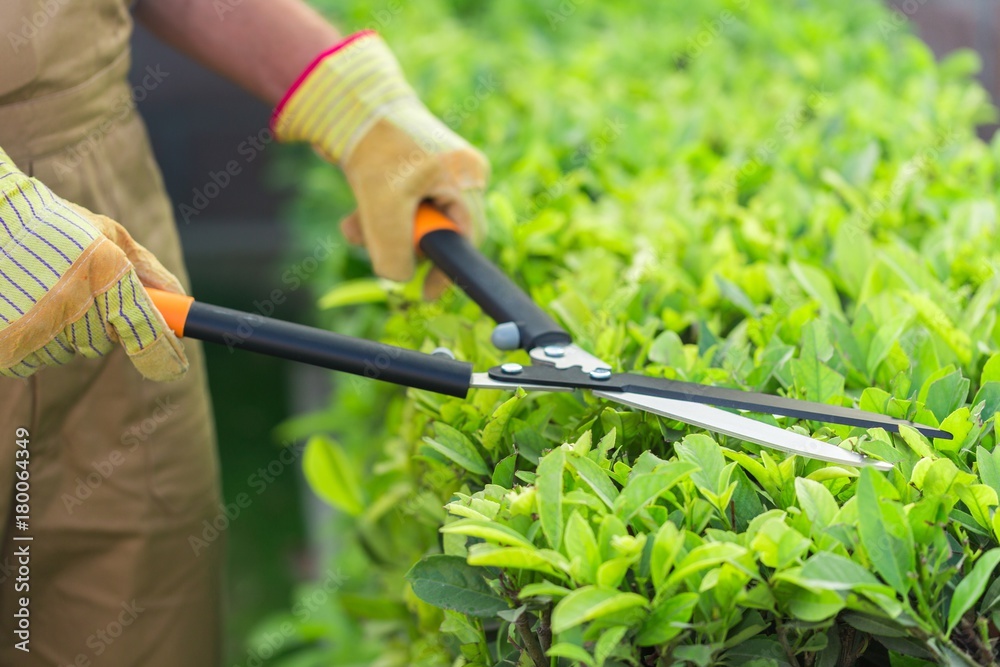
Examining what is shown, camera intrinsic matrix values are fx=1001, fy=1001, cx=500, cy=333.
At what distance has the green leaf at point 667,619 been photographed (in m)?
1.10

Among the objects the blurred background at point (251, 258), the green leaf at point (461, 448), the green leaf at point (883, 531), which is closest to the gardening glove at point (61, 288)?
the green leaf at point (461, 448)

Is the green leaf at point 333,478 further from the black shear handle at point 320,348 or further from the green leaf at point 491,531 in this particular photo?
the green leaf at point 491,531

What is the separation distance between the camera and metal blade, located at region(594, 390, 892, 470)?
125cm

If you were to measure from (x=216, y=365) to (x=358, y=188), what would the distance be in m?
3.77

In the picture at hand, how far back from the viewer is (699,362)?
1.63 metres

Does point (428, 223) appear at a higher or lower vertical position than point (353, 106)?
lower

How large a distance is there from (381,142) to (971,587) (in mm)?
1303

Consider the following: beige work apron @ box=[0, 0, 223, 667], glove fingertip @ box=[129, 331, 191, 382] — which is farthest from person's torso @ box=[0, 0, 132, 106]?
glove fingertip @ box=[129, 331, 191, 382]

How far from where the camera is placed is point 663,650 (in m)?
1.14

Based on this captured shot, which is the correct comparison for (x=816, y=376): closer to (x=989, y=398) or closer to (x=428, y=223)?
(x=989, y=398)

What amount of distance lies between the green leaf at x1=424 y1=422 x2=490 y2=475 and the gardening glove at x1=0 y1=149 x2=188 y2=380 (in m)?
0.41

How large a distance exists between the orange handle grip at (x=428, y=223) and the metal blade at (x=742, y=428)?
614 mm

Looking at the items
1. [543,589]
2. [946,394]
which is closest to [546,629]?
[543,589]

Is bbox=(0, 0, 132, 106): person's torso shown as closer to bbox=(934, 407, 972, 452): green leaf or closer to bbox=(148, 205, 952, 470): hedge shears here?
bbox=(148, 205, 952, 470): hedge shears
